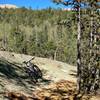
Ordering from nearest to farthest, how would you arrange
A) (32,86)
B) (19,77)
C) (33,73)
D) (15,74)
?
(32,86) < (19,77) < (15,74) < (33,73)

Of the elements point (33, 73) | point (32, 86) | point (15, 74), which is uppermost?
point (15, 74)

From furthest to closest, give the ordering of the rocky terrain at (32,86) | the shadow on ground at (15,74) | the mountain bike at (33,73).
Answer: the mountain bike at (33,73)
the shadow on ground at (15,74)
the rocky terrain at (32,86)

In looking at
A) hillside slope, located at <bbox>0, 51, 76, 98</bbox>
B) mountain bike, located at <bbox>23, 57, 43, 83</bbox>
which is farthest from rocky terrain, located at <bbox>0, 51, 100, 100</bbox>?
mountain bike, located at <bbox>23, 57, 43, 83</bbox>

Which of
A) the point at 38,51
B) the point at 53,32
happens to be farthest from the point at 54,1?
the point at 53,32

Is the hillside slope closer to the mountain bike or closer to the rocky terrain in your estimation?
the rocky terrain

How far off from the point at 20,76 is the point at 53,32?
163 metres

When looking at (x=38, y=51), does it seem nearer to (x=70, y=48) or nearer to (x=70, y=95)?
(x=70, y=48)

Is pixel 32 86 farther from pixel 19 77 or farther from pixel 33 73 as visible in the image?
pixel 33 73

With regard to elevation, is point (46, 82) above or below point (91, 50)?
below

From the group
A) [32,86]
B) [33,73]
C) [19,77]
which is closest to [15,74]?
[19,77]

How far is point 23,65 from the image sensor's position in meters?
32.3

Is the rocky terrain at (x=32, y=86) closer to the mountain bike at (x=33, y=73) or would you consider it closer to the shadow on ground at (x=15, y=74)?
the shadow on ground at (x=15, y=74)

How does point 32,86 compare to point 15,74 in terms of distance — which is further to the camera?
point 15,74

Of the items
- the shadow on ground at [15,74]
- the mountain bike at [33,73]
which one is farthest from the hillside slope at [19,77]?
the mountain bike at [33,73]
